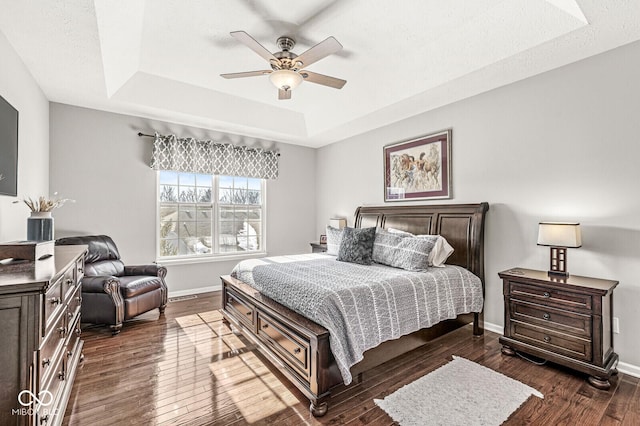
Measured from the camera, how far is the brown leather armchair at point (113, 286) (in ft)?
10.6

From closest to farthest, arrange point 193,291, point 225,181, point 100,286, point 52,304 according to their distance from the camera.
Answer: point 52,304 < point 100,286 < point 193,291 < point 225,181

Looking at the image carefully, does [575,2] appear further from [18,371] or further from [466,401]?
[18,371]

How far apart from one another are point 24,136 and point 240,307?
2.60 meters

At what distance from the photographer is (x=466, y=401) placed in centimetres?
212

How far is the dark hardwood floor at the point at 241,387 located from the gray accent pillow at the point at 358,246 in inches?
43.2

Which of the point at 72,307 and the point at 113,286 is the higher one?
the point at 72,307

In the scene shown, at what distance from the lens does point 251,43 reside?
2.40 meters

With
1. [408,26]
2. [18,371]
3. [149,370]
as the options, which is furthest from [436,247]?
[18,371]

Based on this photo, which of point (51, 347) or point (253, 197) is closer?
point (51, 347)

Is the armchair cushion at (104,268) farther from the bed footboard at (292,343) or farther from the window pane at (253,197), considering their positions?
the window pane at (253,197)

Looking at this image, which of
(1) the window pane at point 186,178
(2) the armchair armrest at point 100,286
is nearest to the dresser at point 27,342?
(2) the armchair armrest at point 100,286

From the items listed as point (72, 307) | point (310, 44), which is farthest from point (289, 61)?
point (72, 307)

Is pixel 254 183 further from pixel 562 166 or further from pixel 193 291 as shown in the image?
pixel 562 166

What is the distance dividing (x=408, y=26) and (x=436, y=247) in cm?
221
